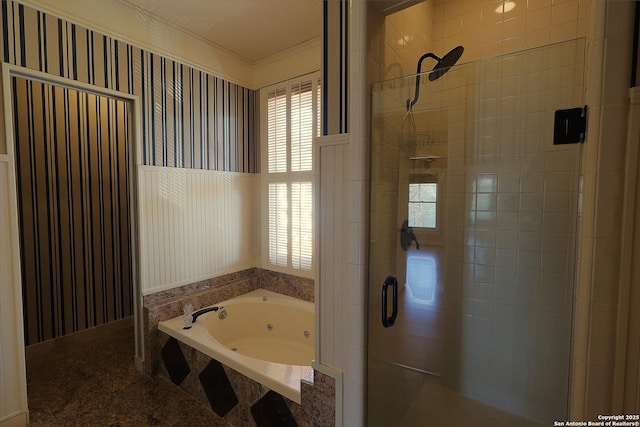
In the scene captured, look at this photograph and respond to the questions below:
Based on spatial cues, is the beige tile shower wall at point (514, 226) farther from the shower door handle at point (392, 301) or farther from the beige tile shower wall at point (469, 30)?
the shower door handle at point (392, 301)

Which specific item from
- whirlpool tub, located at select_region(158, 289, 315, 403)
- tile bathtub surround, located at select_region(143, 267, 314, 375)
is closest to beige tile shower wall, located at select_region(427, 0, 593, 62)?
tile bathtub surround, located at select_region(143, 267, 314, 375)

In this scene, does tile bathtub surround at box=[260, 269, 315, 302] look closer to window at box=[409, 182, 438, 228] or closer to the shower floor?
the shower floor

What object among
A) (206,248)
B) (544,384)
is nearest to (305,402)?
(544,384)

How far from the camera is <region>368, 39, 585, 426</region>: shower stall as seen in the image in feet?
4.80

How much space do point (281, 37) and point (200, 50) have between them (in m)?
0.77

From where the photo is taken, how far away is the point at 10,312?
1824 millimetres

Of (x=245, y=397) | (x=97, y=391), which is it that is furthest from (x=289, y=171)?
(x=97, y=391)

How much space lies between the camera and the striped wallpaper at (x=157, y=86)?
184 cm

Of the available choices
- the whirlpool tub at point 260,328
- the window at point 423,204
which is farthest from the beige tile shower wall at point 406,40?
the whirlpool tub at point 260,328

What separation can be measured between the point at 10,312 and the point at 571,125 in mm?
3131

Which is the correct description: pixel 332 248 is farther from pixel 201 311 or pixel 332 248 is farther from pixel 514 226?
pixel 201 311

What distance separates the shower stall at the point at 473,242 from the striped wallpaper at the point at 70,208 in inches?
98.9

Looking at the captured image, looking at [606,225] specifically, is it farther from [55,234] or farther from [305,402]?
[55,234]

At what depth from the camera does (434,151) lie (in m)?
1.88
